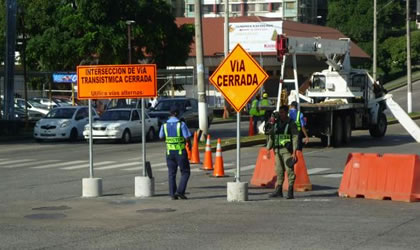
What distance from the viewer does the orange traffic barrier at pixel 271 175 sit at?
57.5 ft

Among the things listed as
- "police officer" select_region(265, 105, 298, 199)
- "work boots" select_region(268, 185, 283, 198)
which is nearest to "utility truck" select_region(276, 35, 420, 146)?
"work boots" select_region(268, 185, 283, 198)

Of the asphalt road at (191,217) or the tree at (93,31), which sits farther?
the tree at (93,31)

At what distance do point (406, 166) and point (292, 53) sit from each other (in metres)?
13.2

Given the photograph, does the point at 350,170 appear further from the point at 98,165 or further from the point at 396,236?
the point at 98,165

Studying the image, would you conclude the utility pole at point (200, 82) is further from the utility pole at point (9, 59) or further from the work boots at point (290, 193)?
the work boots at point (290, 193)

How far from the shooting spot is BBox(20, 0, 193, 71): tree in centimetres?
5334

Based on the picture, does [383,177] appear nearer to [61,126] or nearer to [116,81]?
[116,81]

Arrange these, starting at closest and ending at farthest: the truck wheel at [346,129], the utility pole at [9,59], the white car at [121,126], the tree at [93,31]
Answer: the truck wheel at [346,129]
the white car at [121,126]
the utility pole at [9,59]
the tree at [93,31]

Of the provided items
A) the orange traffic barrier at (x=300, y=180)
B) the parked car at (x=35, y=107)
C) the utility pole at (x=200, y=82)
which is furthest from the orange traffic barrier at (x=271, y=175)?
the parked car at (x=35, y=107)

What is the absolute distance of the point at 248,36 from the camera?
249ft

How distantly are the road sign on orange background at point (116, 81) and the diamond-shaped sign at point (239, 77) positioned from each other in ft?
5.16

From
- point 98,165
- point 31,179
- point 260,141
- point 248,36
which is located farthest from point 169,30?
point 31,179

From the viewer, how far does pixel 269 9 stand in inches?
4855

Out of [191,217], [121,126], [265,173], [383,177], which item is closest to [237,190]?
[191,217]
